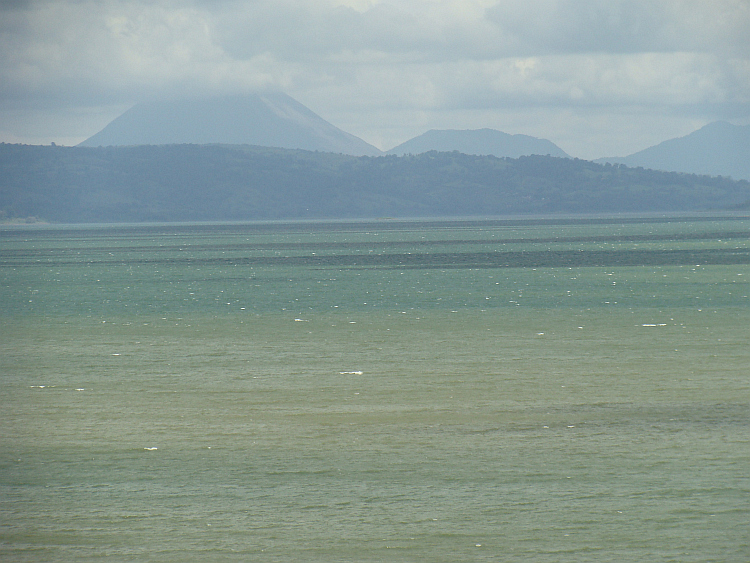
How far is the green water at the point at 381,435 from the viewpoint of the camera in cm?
1100

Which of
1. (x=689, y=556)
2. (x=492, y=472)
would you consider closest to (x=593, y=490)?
(x=492, y=472)

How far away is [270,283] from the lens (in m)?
51.2

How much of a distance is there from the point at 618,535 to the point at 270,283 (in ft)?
135

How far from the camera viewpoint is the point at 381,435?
1562 cm

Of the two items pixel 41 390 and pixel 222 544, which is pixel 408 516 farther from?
pixel 41 390

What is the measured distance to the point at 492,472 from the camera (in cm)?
1330

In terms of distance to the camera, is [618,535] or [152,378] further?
[152,378]

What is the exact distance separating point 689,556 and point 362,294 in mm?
33225

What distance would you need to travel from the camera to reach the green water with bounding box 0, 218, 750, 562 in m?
11.0

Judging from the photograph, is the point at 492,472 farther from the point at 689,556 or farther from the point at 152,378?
the point at 152,378

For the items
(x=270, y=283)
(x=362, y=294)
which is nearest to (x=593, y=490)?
(x=362, y=294)

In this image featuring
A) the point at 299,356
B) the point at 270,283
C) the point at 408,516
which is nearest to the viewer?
the point at 408,516

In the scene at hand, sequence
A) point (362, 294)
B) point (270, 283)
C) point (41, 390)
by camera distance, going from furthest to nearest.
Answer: point (270, 283)
point (362, 294)
point (41, 390)

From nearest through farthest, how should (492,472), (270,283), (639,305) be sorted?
1. (492,472)
2. (639,305)
3. (270,283)
